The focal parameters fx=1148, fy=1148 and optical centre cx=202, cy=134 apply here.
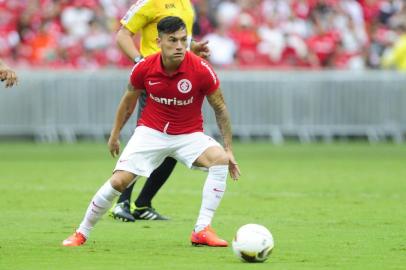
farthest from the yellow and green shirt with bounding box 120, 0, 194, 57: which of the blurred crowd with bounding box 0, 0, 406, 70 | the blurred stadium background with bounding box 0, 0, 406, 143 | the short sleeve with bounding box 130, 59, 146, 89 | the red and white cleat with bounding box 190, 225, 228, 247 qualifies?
the blurred crowd with bounding box 0, 0, 406, 70

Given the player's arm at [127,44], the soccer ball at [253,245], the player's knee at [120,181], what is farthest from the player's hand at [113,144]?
the player's arm at [127,44]

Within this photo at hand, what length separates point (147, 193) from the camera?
460 inches

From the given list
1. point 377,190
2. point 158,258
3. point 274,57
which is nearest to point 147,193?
point 158,258

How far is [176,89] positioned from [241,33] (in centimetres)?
1565

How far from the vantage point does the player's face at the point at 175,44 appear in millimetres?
9469

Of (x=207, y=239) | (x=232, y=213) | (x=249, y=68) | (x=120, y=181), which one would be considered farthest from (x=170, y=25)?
(x=249, y=68)

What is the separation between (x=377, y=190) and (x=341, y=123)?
949 cm

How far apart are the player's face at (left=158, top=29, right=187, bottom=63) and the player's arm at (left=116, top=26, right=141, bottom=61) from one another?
211 cm

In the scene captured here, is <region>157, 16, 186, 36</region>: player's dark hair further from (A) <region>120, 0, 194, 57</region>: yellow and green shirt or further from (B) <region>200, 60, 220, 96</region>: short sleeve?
(A) <region>120, 0, 194, 57</region>: yellow and green shirt

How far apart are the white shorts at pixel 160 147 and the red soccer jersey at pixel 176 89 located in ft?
0.21

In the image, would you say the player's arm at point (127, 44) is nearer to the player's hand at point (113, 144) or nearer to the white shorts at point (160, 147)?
the white shorts at point (160, 147)

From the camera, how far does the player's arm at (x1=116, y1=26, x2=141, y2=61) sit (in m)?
11.6

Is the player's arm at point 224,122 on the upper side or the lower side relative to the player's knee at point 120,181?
upper

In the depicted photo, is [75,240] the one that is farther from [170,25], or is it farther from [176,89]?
[170,25]
